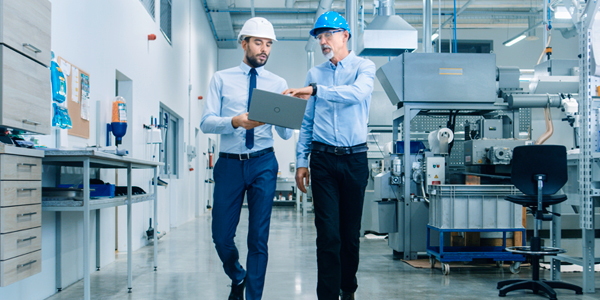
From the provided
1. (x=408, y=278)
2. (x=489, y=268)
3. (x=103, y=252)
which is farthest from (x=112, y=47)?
(x=489, y=268)

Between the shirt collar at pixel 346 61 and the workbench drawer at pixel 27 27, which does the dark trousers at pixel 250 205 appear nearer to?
the shirt collar at pixel 346 61

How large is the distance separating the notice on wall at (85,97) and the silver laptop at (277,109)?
2.21 metres

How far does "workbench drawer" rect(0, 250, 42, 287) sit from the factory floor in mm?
1009

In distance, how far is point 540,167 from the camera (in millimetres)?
3254

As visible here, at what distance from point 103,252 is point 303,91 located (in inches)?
112

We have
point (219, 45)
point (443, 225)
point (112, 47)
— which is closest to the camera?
point (443, 225)

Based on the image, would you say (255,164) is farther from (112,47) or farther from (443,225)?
(112,47)

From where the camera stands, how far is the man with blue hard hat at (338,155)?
2.27 metres

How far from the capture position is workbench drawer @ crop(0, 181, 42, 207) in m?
1.86

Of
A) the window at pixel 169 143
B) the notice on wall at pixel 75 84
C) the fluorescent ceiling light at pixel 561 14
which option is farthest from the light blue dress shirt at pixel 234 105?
the fluorescent ceiling light at pixel 561 14

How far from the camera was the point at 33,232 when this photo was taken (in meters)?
2.10

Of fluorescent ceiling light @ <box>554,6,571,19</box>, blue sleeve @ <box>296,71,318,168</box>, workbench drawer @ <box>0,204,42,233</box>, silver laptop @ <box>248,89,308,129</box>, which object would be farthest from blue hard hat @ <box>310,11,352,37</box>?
fluorescent ceiling light @ <box>554,6,571,19</box>

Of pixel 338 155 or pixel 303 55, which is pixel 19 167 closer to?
pixel 338 155

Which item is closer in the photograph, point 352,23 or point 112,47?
point 112,47
